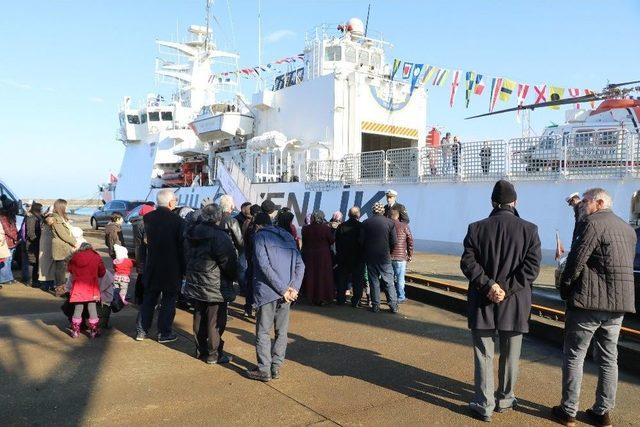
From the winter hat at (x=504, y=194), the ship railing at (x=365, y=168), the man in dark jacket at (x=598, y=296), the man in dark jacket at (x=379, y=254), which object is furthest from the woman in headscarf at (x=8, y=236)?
the ship railing at (x=365, y=168)

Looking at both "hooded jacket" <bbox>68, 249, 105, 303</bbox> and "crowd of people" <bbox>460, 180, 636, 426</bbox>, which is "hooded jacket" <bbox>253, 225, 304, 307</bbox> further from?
"hooded jacket" <bbox>68, 249, 105, 303</bbox>

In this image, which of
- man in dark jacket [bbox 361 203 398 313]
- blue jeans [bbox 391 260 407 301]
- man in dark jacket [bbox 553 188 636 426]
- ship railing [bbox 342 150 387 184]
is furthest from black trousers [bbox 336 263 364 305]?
ship railing [bbox 342 150 387 184]

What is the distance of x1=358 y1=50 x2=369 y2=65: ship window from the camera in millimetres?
20781

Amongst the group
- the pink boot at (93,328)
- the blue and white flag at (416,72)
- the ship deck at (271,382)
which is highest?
the blue and white flag at (416,72)

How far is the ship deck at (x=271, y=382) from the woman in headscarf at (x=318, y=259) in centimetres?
97

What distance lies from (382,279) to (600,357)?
3515 mm

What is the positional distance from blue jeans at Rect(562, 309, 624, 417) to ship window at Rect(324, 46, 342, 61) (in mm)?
18065

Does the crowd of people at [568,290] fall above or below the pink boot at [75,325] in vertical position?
above

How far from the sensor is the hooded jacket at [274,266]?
432cm

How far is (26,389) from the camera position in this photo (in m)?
3.99

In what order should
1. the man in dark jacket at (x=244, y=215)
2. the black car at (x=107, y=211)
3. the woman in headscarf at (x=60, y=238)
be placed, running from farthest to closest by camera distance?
the black car at (x=107, y=211) → the man in dark jacket at (x=244, y=215) → the woman in headscarf at (x=60, y=238)

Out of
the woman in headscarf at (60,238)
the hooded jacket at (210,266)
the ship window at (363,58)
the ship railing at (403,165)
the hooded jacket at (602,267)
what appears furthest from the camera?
the ship window at (363,58)

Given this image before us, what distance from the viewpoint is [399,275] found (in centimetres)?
734

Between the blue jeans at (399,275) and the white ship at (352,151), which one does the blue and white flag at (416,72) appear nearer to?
the white ship at (352,151)
